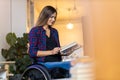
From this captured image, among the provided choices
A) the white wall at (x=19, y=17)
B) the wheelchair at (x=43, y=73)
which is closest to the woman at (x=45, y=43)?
the wheelchair at (x=43, y=73)

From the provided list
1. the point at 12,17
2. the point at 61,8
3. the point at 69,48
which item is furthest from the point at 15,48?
the point at 61,8

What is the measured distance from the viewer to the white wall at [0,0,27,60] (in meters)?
3.63

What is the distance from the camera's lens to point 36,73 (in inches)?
53.6

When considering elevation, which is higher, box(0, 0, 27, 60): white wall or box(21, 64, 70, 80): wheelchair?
box(0, 0, 27, 60): white wall

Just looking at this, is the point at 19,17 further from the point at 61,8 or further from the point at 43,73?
the point at 43,73

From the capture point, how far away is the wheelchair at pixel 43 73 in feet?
4.26

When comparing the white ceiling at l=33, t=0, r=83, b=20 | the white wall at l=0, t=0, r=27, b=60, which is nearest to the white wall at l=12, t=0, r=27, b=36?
the white wall at l=0, t=0, r=27, b=60

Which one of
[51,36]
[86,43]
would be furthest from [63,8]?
[86,43]

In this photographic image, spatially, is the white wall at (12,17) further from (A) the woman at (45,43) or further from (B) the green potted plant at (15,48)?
(A) the woman at (45,43)

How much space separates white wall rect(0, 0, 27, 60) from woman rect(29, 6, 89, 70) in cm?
236

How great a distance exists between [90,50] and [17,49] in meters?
3.17

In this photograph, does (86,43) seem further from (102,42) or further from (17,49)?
(17,49)

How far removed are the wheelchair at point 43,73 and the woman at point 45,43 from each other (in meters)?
0.03

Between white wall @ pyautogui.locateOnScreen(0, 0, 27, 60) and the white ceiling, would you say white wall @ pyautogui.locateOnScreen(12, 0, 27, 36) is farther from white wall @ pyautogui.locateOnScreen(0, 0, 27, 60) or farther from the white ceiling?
the white ceiling
